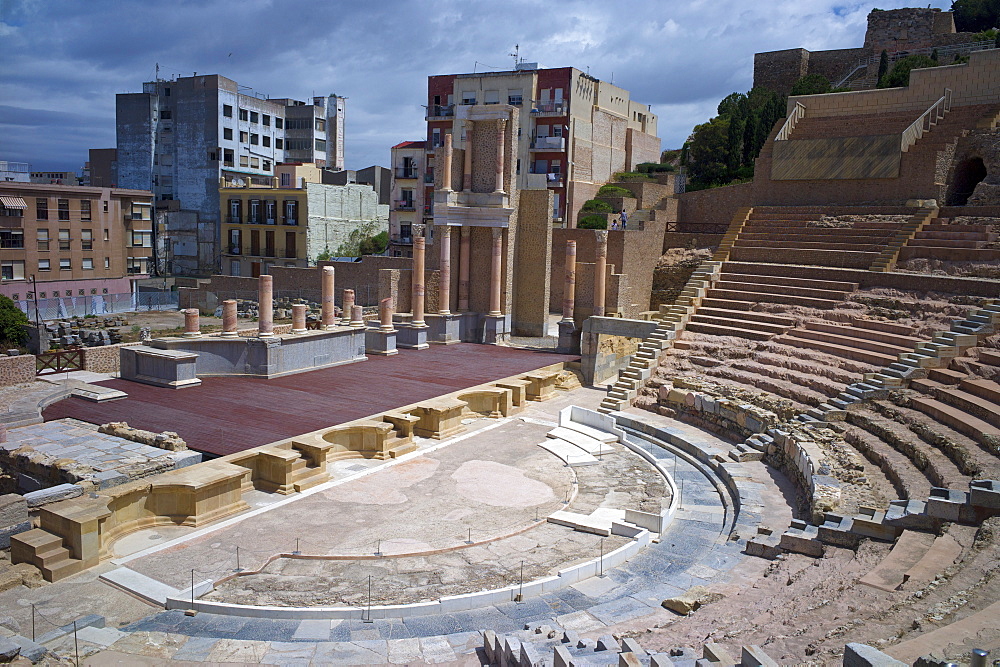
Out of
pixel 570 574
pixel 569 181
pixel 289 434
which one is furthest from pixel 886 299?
pixel 569 181

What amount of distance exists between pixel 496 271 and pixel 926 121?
62.6ft

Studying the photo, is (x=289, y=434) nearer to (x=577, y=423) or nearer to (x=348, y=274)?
(x=577, y=423)

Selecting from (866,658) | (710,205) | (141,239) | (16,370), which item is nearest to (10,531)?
(16,370)

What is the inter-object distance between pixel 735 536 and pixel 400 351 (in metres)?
17.8

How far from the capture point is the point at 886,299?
913 inches

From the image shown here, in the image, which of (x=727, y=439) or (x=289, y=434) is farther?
(x=727, y=439)

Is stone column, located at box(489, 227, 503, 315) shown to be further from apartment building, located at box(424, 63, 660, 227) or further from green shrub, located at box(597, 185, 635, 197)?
green shrub, located at box(597, 185, 635, 197)

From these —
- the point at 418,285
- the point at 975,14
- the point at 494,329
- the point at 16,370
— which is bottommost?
the point at 16,370

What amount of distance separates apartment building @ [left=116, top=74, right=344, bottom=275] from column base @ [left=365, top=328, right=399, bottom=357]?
32495 millimetres

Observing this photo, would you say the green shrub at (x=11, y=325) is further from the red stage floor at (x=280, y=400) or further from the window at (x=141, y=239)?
the window at (x=141, y=239)

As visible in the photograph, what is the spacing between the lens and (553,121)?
154 ft

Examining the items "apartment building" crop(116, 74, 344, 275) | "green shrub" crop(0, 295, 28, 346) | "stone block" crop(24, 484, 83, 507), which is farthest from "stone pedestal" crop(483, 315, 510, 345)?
"apartment building" crop(116, 74, 344, 275)

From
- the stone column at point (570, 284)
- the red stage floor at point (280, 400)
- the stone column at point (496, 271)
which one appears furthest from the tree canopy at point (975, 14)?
the red stage floor at point (280, 400)

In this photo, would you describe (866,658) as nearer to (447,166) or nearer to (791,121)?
(447,166)
